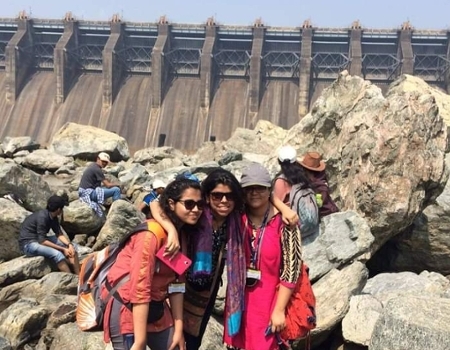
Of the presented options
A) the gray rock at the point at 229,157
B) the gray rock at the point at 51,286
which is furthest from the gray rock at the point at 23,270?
the gray rock at the point at 229,157

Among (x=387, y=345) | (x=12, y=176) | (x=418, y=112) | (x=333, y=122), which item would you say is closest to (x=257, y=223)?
(x=387, y=345)

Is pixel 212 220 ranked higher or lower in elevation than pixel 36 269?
higher

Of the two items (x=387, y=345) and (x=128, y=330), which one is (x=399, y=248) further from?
(x=128, y=330)

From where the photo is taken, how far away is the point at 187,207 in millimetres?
2688

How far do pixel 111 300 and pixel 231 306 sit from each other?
0.72 meters

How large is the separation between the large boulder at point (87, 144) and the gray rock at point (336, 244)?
43.5ft

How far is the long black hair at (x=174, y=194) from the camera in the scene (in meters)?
2.69

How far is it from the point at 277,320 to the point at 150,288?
2.62 feet

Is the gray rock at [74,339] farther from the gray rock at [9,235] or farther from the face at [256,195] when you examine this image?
the gray rock at [9,235]

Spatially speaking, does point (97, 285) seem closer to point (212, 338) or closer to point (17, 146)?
point (212, 338)

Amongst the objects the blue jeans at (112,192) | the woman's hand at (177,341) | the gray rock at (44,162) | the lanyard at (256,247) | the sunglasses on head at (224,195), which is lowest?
the woman's hand at (177,341)

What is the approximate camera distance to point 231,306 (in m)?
2.90

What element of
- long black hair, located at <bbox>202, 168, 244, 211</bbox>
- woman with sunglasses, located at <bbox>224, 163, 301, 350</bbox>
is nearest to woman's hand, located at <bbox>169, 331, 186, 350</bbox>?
woman with sunglasses, located at <bbox>224, 163, 301, 350</bbox>

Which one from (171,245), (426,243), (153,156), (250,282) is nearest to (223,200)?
(171,245)
